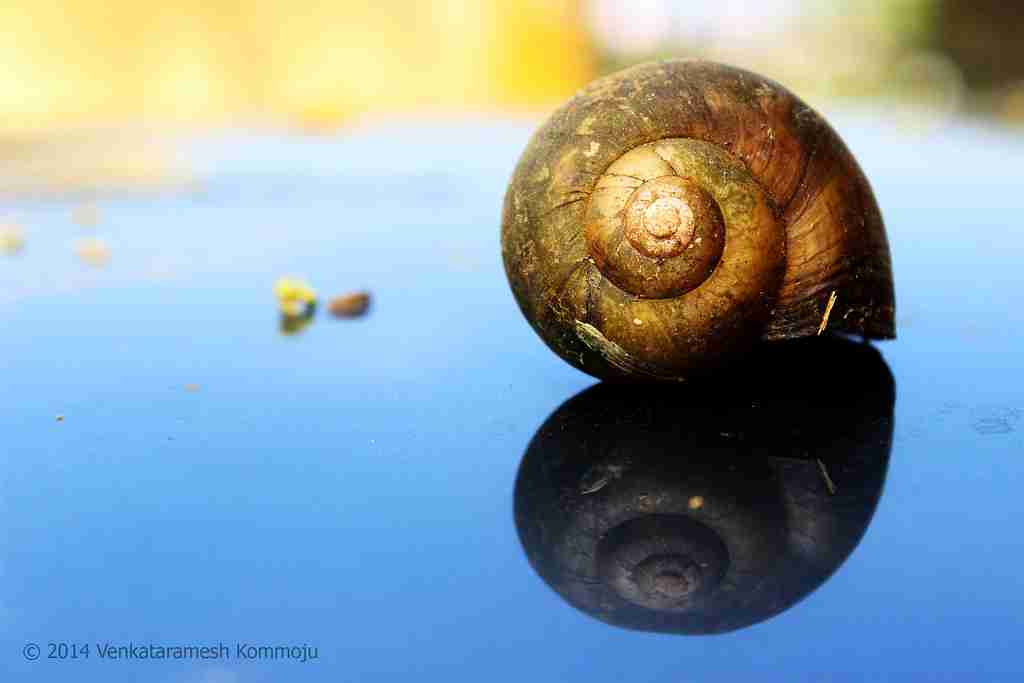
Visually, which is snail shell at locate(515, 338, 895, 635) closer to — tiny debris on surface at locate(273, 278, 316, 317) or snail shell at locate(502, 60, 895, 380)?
snail shell at locate(502, 60, 895, 380)

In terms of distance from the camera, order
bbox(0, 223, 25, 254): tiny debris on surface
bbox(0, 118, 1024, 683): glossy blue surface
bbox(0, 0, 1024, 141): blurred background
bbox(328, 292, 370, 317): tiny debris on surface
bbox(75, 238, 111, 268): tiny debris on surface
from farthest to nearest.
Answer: bbox(0, 0, 1024, 141): blurred background → bbox(0, 223, 25, 254): tiny debris on surface → bbox(75, 238, 111, 268): tiny debris on surface → bbox(328, 292, 370, 317): tiny debris on surface → bbox(0, 118, 1024, 683): glossy blue surface

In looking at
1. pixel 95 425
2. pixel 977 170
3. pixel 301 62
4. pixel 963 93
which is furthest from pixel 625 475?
pixel 301 62

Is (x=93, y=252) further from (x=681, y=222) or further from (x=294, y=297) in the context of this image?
(x=681, y=222)

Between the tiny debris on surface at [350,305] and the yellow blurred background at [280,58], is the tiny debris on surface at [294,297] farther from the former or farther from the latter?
the yellow blurred background at [280,58]

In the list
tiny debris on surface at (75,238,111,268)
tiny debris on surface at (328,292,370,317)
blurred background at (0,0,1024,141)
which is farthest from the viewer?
blurred background at (0,0,1024,141)

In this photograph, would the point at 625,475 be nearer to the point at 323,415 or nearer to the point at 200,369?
the point at 323,415

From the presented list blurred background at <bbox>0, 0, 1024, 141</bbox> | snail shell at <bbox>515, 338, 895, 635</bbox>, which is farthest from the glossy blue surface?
blurred background at <bbox>0, 0, 1024, 141</bbox>

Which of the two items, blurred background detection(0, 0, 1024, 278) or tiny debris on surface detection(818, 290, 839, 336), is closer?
tiny debris on surface detection(818, 290, 839, 336)
